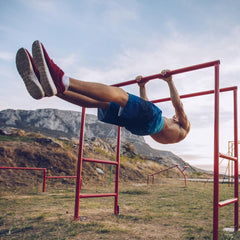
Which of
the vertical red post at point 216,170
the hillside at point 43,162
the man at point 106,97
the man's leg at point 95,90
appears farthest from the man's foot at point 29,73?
the hillside at point 43,162

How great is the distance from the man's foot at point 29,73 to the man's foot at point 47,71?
0.06m

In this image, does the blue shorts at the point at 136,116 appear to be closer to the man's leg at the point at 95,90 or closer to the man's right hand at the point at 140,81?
the man's leg at the point at 95,90

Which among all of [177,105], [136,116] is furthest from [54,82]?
[177,105]

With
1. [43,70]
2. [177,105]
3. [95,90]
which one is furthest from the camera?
[177,105]

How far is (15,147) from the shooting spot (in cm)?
1116

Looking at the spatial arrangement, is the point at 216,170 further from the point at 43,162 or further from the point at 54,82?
the point at 43,162

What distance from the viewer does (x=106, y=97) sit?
223cm

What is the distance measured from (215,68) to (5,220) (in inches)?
133

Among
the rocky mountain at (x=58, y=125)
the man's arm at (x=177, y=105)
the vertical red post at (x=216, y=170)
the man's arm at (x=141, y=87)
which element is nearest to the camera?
the vertical red post at (x=216, y=170)

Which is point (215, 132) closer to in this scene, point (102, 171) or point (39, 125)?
point (102, 171)

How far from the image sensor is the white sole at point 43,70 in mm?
2008

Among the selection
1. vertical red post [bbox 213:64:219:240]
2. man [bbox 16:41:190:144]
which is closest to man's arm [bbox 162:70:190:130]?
man [bbox 16:41:190:144]

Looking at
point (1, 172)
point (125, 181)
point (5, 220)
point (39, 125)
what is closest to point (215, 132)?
point (5, 220)

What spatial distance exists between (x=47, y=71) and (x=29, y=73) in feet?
0.54
